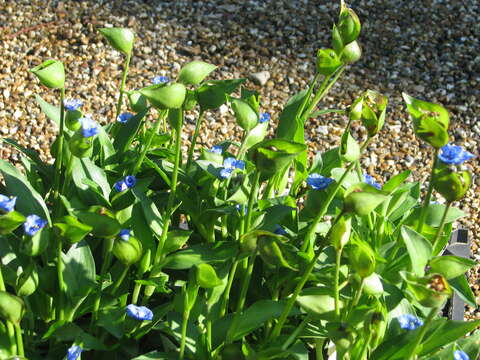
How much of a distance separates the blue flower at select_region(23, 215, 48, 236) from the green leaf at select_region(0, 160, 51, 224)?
0.59 feet

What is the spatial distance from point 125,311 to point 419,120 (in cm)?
52

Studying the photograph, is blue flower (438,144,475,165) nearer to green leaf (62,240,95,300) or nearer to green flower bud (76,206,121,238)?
Answer: green flower bud (76,206,121,238)

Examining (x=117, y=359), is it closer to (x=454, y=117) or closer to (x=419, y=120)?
(x=419, y=120)

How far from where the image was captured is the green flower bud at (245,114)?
42.5 inches

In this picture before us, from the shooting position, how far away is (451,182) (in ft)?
3.05

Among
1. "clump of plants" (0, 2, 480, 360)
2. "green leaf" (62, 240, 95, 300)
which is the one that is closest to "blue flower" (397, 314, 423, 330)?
"clump of plants" (0, 2, 480, 360)

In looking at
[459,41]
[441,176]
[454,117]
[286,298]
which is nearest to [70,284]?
[286,298]

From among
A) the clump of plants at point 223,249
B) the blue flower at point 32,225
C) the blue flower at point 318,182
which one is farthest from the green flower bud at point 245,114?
the blue flower at point 32,225

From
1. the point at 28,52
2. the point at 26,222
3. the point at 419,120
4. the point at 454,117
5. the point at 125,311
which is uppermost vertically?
the point at 419,120

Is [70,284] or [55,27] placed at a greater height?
[70,284]

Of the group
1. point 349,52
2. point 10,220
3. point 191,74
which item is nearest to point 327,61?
point 349,52

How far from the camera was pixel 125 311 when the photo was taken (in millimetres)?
1079

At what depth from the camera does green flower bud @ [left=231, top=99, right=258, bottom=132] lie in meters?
1.08

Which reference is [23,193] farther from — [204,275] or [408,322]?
[408,322]
